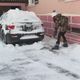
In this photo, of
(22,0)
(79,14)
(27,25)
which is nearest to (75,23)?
(79,14)

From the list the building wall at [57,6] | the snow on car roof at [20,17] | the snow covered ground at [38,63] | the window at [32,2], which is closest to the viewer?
the snow covered ground at [38,63]

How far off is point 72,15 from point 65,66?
13.4 ft

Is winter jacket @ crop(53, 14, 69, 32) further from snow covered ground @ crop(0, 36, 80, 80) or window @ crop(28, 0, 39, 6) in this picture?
window @ crop(28, 0, 39, 6)

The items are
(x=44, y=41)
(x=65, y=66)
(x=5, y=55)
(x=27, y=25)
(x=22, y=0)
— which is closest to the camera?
(x=65, y=66)

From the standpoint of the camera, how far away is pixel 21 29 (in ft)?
41.8

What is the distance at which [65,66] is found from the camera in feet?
29.0

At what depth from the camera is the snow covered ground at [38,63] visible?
786 cm

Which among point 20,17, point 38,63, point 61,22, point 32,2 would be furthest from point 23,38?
point 32,2

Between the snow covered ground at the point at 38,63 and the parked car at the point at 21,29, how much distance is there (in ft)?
0.97

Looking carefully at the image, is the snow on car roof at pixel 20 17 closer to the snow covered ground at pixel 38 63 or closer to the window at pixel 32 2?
the snow covered ground at pixel 38 63

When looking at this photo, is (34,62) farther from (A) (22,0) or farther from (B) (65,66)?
(A) (22,0)

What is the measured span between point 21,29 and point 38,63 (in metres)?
3.64

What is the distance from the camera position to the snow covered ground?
786 centimetres

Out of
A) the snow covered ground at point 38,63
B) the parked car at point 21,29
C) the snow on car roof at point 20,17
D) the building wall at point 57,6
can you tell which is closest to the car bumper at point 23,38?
the parked car at point 21,29
